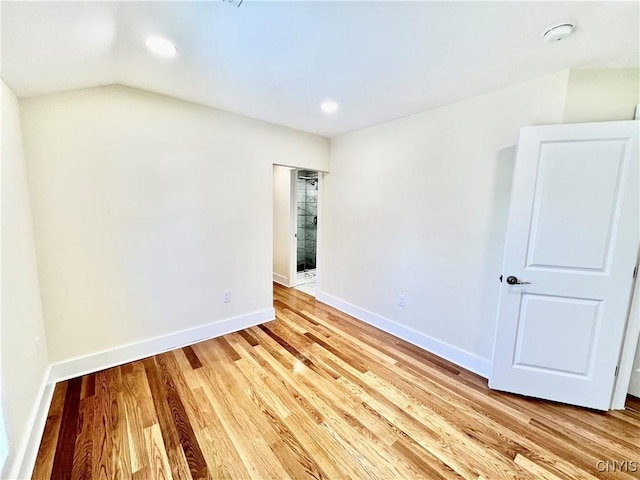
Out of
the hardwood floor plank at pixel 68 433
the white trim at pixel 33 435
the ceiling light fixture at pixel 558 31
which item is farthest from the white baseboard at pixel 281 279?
the ceiling light fixture at pixel 558 31

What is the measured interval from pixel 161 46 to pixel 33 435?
94.7 inches

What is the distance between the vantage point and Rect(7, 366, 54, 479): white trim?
49.4 inches

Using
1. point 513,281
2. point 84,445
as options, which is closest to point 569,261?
point 513,281

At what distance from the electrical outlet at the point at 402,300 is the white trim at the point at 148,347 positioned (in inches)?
62.3

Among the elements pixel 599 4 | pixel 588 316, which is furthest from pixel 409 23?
pixel 588 316

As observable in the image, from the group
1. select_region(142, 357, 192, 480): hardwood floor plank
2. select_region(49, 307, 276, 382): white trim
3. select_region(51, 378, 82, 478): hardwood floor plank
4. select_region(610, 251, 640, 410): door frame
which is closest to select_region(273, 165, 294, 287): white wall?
select_region(49, 307, 276, 382): white trim

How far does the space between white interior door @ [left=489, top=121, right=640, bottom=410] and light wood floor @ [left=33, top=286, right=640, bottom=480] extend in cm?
29

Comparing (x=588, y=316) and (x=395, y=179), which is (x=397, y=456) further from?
(x=395, y=179)

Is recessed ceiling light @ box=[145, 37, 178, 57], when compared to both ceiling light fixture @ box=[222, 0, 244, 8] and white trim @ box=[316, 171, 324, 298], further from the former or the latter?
white trim @ box=[316, 171, 324, 298]

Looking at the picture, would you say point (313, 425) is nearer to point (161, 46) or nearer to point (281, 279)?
point (161, 46)

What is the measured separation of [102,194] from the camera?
2.08 metres

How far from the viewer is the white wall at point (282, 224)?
14.5 ft

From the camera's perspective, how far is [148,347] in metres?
2.38

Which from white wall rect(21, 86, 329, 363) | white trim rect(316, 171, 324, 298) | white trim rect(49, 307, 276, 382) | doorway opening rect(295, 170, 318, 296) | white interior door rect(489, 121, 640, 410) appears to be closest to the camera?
white interior door rect(489, 121, 640, 410)
